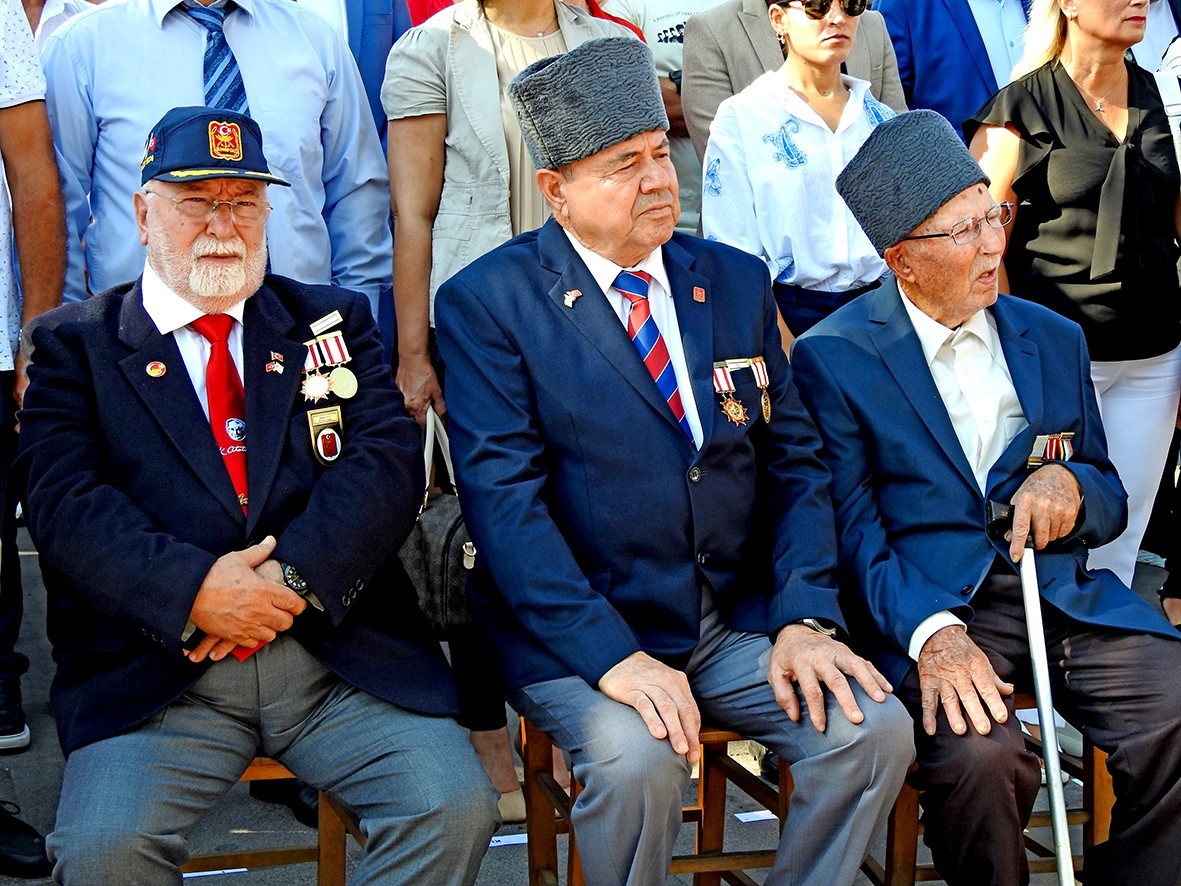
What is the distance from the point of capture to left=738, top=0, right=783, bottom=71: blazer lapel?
4645 mm

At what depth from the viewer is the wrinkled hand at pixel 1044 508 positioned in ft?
10.9

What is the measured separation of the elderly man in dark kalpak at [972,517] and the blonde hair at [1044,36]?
3.22 feet

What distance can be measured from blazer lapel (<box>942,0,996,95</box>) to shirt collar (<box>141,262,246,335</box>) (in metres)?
2.95

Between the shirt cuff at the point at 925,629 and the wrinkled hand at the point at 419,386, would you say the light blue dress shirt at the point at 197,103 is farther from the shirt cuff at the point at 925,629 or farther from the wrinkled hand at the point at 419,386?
the shirt cuff at the point at 925,629

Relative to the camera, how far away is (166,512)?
9.93 feet

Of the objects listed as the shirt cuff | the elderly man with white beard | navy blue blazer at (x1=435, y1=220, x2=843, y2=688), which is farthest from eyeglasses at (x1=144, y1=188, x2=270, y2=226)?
the shirt cuff

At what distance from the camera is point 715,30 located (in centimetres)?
463

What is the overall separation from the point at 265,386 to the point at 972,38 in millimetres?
3058

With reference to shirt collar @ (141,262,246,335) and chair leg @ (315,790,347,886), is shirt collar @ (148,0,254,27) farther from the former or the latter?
chair leg @ (315,790,347,886)

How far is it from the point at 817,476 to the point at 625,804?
3.01ft

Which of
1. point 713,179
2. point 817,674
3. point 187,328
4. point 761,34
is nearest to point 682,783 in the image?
point 817,674

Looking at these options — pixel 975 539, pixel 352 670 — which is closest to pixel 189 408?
pixel 352 670

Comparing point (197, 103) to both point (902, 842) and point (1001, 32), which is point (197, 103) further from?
point (1001, 32)

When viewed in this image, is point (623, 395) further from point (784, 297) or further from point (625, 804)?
point (784, 297)
